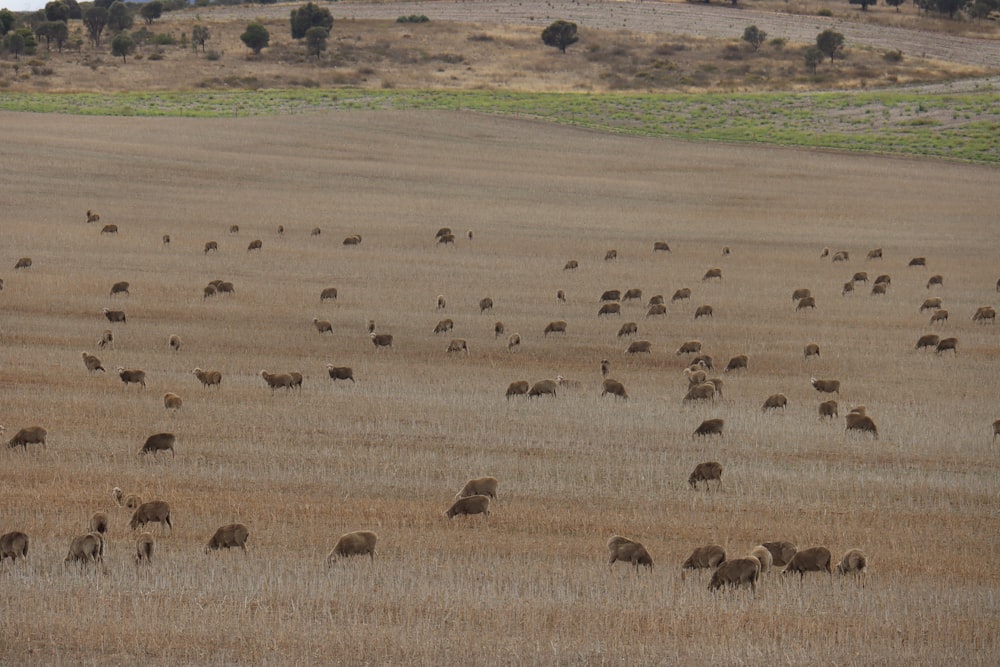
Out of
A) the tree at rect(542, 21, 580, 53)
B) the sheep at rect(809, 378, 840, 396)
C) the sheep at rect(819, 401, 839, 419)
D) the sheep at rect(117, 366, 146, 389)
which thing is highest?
the tree at rect(542, 21, 580, 53)

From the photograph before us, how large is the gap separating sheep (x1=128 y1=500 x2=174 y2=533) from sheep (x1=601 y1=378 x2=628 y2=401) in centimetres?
933

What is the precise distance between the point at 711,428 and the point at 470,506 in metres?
5.38

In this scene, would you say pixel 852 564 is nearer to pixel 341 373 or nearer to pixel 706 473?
pixel 706 473

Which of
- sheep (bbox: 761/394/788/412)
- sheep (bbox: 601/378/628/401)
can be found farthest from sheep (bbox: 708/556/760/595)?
sheep (bbox: 601/378/628/401)

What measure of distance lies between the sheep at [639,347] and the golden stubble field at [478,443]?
1.46ft

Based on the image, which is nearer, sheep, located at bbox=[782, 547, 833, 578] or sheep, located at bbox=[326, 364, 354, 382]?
sheep, located at bbox=[782, 547, 833, 578]

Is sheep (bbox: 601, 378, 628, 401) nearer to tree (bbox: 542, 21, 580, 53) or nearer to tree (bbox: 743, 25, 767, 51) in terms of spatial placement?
tree (bbox: 542, 21, 580, 53)

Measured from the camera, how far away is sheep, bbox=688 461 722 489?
16.1m

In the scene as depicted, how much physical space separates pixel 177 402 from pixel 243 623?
9166 mm

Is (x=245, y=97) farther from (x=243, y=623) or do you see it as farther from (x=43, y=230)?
(x=243, y=623)

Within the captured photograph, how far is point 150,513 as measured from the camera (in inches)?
543

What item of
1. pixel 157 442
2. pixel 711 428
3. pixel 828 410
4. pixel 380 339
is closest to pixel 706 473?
pixel 711 428

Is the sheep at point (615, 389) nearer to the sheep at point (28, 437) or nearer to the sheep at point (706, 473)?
the sheep at point (706, 473)

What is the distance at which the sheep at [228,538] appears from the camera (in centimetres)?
1316
